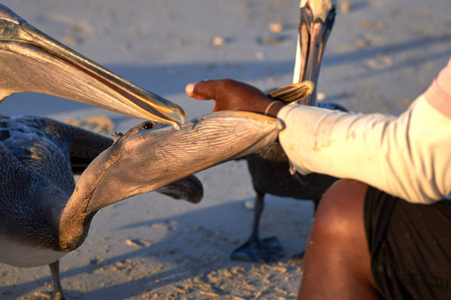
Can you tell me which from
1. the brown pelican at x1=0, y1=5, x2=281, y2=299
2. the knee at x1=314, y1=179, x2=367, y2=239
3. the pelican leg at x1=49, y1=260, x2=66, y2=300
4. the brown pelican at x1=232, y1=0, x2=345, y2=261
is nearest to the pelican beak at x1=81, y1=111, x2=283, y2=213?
the brown pelican at x1=0, y1=5, x2=281, y2=299

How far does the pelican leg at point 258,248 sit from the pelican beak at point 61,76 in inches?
82.9

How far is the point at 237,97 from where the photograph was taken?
206cm

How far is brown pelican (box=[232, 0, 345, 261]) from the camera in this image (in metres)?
4.24

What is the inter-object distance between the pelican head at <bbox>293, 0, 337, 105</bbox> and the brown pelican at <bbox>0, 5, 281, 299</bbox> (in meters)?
1.82

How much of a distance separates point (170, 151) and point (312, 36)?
2.54 m

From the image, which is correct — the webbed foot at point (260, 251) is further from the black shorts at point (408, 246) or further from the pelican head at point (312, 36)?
the black shorts at point (408, 246)

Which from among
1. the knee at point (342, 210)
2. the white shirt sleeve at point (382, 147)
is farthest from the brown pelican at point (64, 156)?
the knee at point (342, 210)

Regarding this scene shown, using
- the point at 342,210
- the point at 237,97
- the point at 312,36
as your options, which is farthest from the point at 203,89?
the point at 312,36

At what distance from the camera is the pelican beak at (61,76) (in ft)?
7.40

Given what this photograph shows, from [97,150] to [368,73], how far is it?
542 cm

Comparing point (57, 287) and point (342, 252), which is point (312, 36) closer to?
point (57, 287)

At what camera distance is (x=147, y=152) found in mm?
2311

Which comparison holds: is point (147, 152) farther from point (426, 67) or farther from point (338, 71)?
point (426, 67)

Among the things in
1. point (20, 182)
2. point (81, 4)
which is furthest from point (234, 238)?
point (81, 4)
